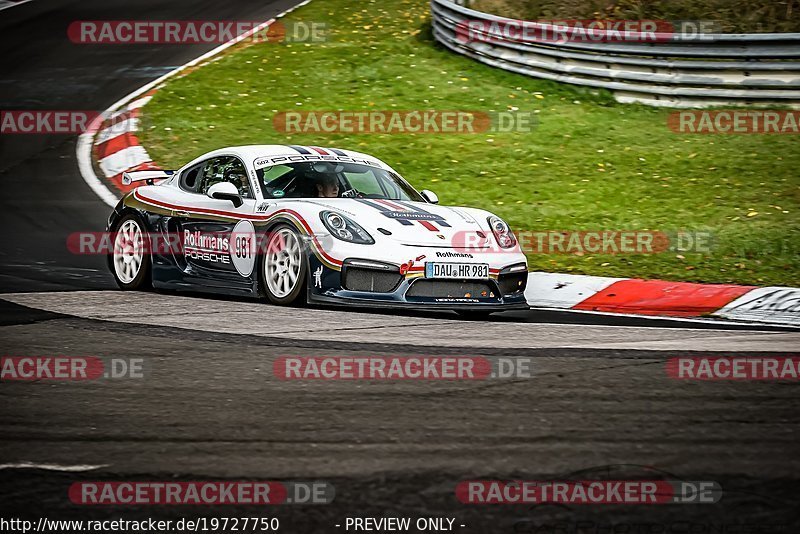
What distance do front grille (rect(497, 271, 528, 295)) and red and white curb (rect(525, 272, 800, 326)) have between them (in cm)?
77

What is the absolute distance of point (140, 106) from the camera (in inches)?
677

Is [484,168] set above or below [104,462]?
above

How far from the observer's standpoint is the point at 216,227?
30.8ft

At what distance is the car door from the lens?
9.13 meters

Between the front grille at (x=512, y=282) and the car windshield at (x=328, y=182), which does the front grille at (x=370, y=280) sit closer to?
the front grille at (x=512, y=282)

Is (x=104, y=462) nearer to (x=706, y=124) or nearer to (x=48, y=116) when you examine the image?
(x=706, y=124)

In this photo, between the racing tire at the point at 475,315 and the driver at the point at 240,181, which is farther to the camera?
the driver at the point at 240,181

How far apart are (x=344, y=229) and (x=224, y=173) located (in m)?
1.73

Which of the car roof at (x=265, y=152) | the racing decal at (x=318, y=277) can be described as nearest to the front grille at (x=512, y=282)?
the racing decal at (x=318, y=277)

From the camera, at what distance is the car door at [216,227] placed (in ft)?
30.0

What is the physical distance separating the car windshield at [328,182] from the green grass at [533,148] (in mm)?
1788

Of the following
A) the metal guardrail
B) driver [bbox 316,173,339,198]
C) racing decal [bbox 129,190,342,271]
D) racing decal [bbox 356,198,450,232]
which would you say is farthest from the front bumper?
the metal guardrail

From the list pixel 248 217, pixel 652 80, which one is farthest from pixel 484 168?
pixel 248 217

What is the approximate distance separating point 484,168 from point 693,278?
4493mm
